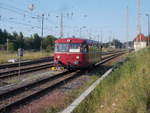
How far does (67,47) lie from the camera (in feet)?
61.3

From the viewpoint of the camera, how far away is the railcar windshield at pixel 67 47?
1831 centimetres

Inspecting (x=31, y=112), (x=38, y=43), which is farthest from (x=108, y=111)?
(x=38, y=43)

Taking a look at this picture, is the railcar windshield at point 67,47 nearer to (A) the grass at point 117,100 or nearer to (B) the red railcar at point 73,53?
(B) the red railcar at point 73,53

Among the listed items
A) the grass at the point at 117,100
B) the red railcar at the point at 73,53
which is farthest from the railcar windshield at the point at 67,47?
the grass at the point at 117,100

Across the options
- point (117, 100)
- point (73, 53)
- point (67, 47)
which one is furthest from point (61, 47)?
point (117, 100)

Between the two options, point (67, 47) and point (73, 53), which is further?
point (67, 47)

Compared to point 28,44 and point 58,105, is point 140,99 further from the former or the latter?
point 28,44

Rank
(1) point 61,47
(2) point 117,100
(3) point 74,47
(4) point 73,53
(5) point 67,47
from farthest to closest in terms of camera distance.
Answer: (1) point 61,47 → (5) point 67,47 → (3) point 74,47 → (4) point 73,53 → (2) point 117,100

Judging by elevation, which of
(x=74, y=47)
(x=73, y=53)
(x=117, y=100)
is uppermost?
(x=74, y=47)

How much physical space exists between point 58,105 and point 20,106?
135cm

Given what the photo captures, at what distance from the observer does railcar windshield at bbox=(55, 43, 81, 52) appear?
18.3 metres

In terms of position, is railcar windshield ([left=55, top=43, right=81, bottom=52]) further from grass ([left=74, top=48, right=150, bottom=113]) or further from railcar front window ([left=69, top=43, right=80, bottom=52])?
grass ([left=74, top=48, right=150, bottom=113])

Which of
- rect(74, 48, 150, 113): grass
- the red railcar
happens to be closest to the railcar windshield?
the red railcar

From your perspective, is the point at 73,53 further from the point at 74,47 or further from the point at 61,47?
the point at 61,47
